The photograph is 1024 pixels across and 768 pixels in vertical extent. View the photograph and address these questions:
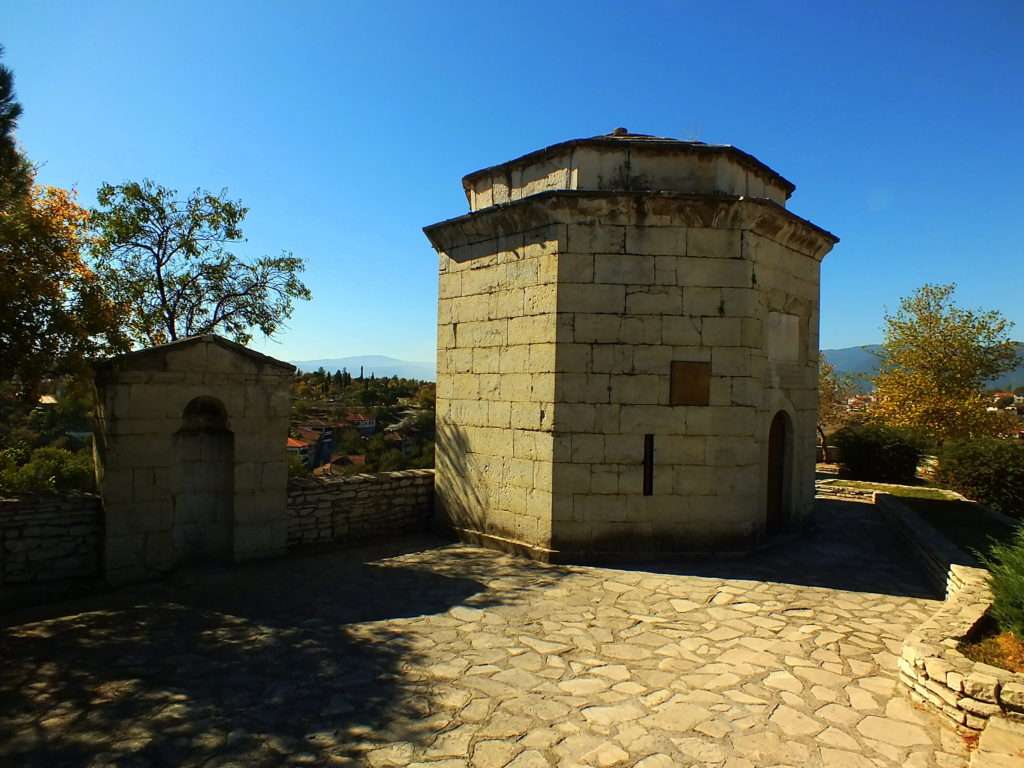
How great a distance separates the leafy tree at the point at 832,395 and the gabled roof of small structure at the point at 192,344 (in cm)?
2429

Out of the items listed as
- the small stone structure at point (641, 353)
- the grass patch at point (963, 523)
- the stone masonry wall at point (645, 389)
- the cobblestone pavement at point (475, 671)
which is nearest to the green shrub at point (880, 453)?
the grass patch at point (963, 523)

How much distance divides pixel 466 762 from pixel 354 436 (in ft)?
54.6

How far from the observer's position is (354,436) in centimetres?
1947

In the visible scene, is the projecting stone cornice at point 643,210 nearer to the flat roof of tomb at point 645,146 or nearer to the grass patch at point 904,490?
the flat roof of tomb at point 645,146

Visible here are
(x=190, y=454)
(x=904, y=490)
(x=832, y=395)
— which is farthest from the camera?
(x=832, y=395)

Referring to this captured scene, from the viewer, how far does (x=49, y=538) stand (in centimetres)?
635

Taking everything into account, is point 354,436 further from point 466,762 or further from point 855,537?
point 466,762

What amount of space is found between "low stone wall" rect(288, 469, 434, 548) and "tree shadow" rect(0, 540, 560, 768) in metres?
1.22

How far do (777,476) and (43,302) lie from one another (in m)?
9.48

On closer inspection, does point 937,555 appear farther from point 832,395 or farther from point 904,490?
point 832,395

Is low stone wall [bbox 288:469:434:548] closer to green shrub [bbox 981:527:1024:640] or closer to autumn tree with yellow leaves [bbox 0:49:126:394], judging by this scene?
autumn tree with yellow leaves [bbox 0:49:126:394]

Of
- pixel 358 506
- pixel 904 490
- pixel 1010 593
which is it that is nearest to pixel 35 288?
pixel 358 506

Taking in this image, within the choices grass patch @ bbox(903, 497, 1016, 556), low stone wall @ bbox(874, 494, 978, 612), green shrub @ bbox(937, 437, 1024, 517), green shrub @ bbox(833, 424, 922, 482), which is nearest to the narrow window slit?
low stone wall @ bbox(874, 494, 978, 612)

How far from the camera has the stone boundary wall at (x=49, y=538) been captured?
616 cm
